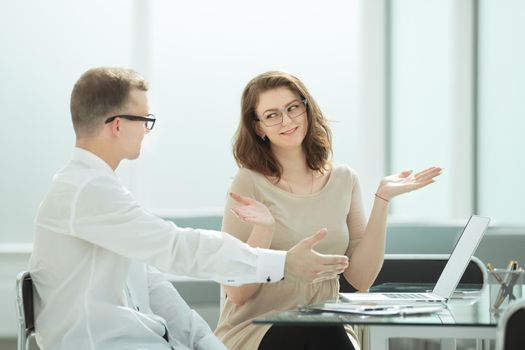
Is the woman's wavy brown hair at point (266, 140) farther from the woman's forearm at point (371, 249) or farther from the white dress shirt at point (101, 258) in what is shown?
the white dress shirt at point (101, 258)

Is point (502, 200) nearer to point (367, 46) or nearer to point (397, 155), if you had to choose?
point (397, 155)

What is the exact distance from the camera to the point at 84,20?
4.94 meters

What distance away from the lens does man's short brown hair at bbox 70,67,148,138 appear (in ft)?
7.39

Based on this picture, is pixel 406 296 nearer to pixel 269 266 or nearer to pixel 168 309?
pixel 269 266

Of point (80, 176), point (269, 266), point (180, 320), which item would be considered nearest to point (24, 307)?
point (80, 176)

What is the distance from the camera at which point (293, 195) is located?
9.65 ft

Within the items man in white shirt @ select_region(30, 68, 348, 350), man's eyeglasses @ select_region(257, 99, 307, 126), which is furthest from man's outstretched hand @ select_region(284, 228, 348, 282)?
man's eyeglasses @ select_region(257, 99, 307, 126)

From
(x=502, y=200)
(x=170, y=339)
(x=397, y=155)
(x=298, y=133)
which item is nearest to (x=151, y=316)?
(x=170, y=339)

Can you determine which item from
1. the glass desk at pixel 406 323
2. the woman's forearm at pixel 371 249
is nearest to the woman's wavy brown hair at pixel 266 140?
the woman's forearm at pixel 371 249

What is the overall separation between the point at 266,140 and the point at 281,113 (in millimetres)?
168

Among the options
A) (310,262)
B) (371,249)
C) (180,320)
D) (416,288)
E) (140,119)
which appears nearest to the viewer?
(310,262)

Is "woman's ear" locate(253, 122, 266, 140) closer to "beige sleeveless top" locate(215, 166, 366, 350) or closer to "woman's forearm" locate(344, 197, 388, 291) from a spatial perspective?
"beige sleeveless top" locate(215, 166, 366, 350)

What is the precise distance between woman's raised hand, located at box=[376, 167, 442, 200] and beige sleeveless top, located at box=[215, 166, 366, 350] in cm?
22

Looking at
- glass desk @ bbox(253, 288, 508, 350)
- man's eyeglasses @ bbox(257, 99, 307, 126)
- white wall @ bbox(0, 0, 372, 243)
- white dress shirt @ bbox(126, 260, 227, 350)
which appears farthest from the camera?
white wall @ bbox(0, 0, 372, 243)
